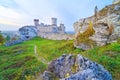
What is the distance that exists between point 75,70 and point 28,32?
87.1 meters

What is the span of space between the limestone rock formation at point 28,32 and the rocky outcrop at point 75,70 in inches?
3074

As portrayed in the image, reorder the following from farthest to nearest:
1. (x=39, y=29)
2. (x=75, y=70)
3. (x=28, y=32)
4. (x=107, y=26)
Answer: (x=39, y=29)
(x=28, y=32)
(x=107, y=26)
(x=75, y=70)

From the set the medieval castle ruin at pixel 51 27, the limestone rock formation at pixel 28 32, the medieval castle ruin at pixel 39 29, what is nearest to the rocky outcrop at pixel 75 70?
the medieval castle ruin at pixel 39 29

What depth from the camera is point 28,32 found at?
4124 inches

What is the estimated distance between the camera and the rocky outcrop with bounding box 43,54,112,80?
49.3 feet

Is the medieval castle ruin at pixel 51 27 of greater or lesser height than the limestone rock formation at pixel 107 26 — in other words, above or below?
below

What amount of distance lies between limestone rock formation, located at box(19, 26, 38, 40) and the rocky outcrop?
7807cm

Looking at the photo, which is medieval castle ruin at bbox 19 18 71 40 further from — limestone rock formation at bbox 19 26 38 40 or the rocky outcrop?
the rocky outcrop

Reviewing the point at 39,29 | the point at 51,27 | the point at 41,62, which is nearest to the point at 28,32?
the point at 39,29

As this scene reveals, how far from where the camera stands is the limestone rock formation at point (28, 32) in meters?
101

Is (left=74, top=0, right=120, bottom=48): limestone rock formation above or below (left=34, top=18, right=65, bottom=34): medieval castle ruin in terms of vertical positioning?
above

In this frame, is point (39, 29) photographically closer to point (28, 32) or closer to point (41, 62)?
point (28, 32)

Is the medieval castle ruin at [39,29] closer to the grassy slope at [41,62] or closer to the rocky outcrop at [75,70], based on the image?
the grassy slope at [41,62]

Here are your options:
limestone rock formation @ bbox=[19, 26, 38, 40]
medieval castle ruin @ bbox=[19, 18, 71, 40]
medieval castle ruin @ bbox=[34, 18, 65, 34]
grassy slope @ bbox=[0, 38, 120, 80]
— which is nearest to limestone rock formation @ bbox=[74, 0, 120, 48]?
grassy slope @ bbox=[0, 38, 120, 80]
